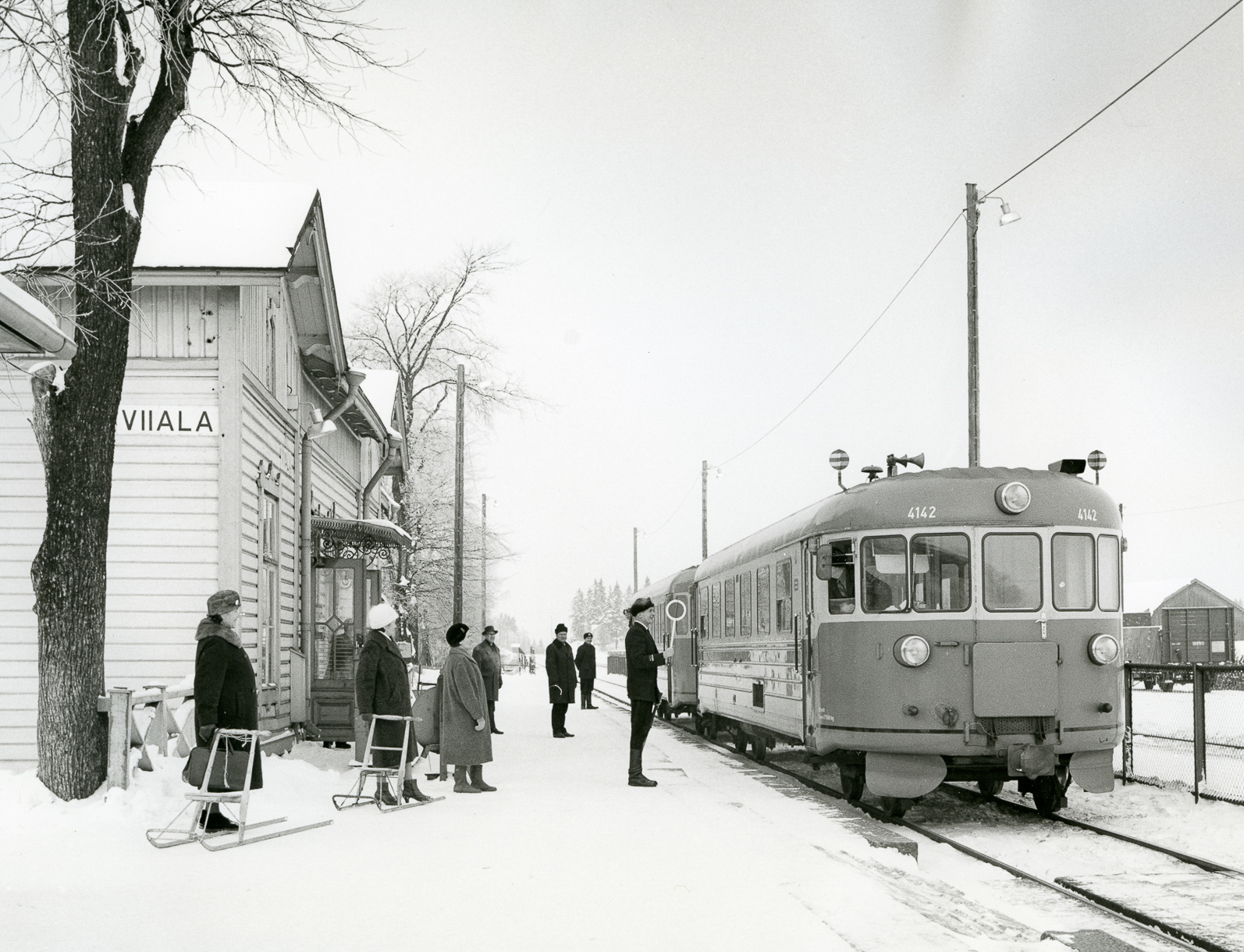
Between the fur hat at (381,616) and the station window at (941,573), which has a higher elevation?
the station window at (941,573)

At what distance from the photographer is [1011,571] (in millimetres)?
10812

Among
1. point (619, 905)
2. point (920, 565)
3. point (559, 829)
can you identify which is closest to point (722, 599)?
point (920, 565)

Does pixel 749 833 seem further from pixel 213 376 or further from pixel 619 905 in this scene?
pixel 213 376

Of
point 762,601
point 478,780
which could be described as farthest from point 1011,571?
point 478,780

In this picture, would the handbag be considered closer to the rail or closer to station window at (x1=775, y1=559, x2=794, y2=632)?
the rail

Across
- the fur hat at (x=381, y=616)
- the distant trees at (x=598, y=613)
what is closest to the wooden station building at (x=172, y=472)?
the fur hat at (x=381, y=616)

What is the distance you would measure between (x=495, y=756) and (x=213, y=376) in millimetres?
5882

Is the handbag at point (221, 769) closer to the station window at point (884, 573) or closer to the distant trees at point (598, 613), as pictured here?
the station window at point (884, 573)

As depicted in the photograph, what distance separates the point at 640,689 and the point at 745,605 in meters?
3.09

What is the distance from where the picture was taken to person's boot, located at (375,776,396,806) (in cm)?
1052

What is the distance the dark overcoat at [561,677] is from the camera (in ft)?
64.3

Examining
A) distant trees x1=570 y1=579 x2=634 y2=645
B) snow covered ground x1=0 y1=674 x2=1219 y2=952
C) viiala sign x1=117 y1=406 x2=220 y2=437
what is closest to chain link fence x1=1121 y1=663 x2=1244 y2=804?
snow covered ground x1=0 y1=674 x2=1219 y2=952

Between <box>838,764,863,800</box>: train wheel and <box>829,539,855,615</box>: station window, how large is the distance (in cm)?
153

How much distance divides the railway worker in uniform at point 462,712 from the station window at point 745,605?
13.8ft
